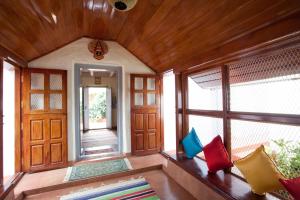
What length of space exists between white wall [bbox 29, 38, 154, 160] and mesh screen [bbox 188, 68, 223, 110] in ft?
4.15

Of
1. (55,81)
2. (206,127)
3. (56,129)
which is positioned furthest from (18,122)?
(206,127)

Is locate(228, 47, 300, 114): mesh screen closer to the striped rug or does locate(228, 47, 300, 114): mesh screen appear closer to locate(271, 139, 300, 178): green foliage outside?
locate(271, 139, 300, 178): green foliage outside

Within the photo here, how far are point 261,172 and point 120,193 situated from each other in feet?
5.75

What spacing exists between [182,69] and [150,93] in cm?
112

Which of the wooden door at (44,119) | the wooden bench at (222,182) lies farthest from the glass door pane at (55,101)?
the wooden bench at (222,182)

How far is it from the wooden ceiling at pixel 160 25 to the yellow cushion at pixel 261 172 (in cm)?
115

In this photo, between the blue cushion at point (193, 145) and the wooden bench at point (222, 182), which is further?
the blue cushion at point (193, 145)

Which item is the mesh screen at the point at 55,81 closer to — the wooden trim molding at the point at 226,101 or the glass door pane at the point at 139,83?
the glass door pane at the point at 139,83

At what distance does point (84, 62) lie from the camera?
10.9ft

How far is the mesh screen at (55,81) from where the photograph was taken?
10.0 feet

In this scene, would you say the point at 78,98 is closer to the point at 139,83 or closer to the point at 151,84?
the point at 139,83

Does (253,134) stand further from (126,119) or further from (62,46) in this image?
(62,46)

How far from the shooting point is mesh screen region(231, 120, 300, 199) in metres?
1.53

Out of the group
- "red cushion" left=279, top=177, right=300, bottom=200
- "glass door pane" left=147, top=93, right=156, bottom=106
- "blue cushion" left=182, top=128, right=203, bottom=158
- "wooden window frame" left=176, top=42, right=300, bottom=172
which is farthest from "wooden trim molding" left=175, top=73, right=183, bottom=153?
"red cushion" left=279, top=177, right=300, bottom=200
